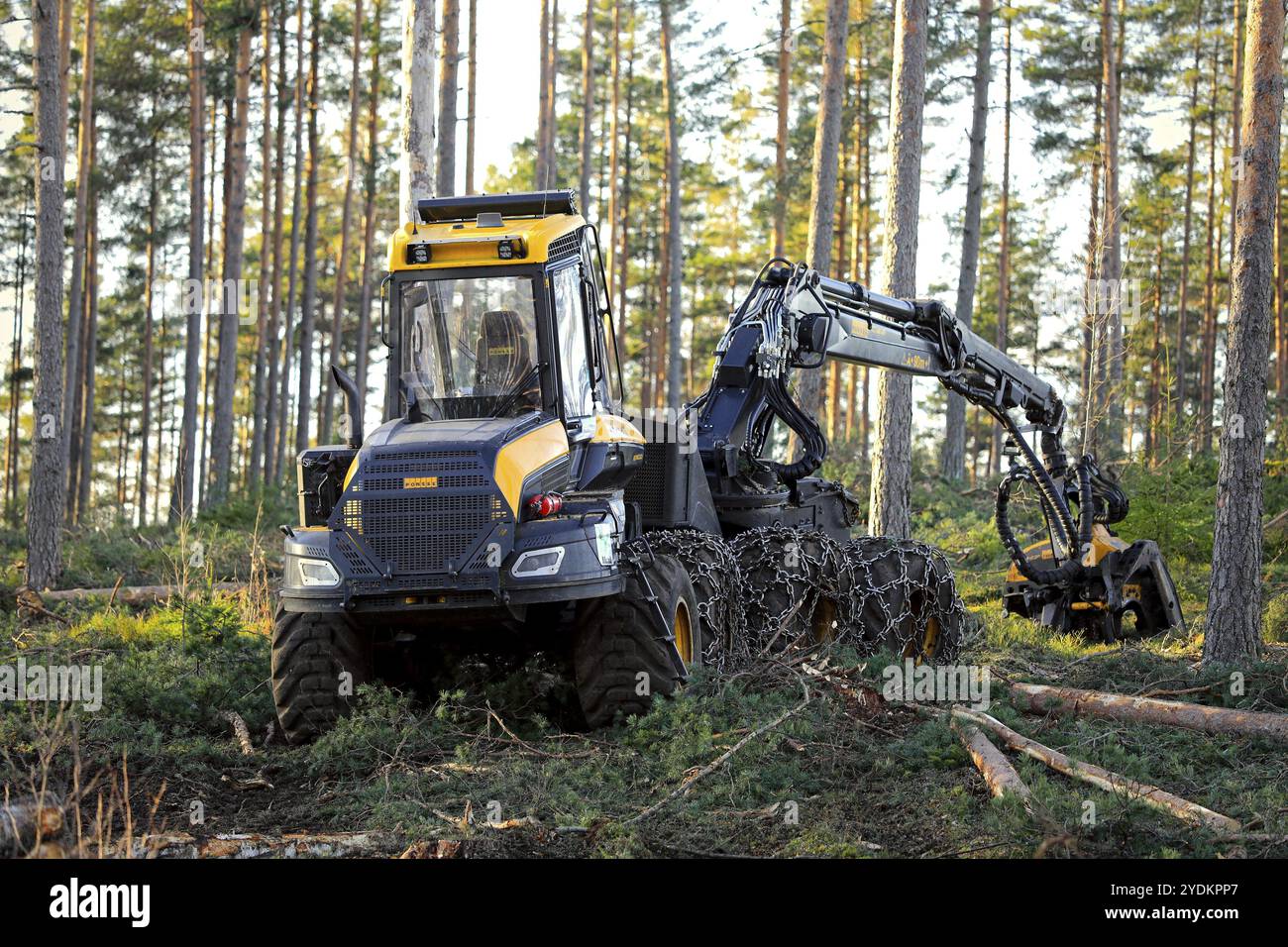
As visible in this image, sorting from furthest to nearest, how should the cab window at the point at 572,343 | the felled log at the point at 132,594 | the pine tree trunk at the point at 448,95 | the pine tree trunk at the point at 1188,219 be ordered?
the pine tree trunk at the point at 1188,219 → the pine tree trunk at the point at 448,95 → the felled log at the point at 132,594 → the cab window at the point at 572,343

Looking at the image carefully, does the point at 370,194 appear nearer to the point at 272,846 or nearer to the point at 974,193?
the point at 974,193

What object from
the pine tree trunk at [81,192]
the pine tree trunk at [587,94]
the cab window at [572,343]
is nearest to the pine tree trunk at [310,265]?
the pine tree trunk at [81,192]

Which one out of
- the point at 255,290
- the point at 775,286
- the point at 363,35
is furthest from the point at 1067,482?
the point at 255,290

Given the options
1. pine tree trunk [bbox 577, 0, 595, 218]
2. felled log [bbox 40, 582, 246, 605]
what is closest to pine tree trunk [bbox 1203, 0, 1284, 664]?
felled log [bbox 40, 582, 246, 605]

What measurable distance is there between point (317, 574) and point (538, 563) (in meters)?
1.34

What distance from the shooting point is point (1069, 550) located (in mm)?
12789

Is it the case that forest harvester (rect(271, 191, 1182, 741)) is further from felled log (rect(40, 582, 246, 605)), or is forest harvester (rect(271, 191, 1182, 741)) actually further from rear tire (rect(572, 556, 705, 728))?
felled log (rect(40, 582, 246, 605))

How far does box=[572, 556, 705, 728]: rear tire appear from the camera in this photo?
7.93 m

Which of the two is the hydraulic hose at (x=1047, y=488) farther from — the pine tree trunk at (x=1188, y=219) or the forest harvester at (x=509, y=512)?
the pine tree trunk at (x=1188, y=219)

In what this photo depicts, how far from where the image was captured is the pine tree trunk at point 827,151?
60.6ft

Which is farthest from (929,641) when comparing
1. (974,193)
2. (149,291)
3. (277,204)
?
(149,291)

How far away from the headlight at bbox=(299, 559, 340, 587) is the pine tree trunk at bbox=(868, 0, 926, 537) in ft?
26.4

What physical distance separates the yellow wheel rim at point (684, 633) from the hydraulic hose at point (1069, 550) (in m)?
4.80
